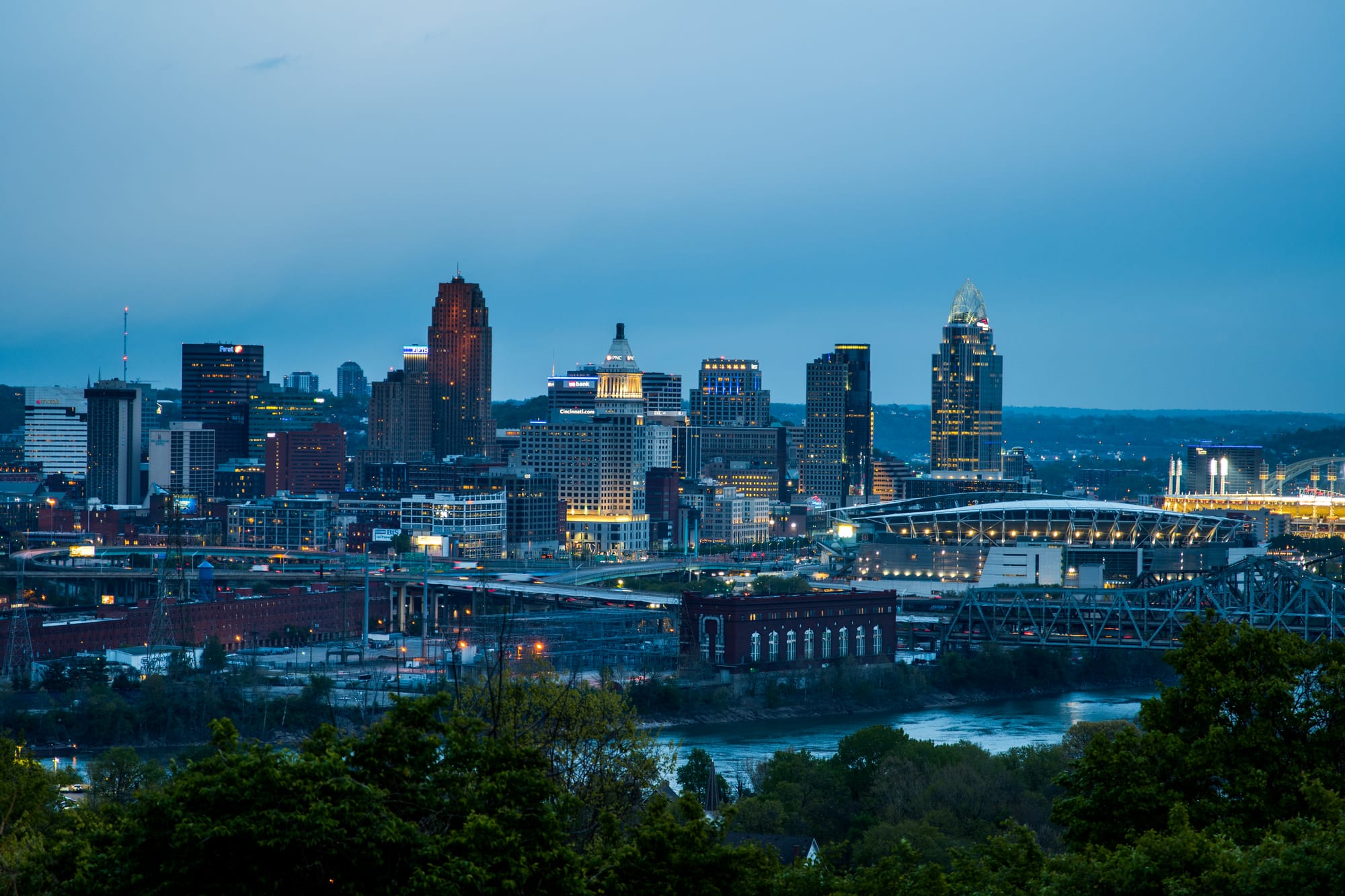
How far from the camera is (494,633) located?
49875 millimetres

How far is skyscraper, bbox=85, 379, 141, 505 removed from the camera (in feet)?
368

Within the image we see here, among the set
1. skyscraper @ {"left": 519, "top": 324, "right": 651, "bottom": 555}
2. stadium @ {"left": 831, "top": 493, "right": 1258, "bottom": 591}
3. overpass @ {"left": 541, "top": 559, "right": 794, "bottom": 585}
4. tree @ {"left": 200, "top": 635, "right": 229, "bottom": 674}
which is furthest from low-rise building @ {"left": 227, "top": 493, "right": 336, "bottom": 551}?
tree @ {"left": 200, "top": 635, "right": 229, "bottom": 674}

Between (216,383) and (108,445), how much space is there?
49.3 ft

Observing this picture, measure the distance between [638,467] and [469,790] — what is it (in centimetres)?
8505

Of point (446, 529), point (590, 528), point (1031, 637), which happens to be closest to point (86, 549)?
point (446, 529)

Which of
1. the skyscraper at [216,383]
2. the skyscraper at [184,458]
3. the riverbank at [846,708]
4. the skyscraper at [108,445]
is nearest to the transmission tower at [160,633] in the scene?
the riverbank at [846,708]

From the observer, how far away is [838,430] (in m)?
126

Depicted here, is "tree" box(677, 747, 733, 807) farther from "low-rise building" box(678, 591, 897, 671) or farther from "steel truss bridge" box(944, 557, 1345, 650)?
"steel truss bridge" box(944, 557, 1345, 650)

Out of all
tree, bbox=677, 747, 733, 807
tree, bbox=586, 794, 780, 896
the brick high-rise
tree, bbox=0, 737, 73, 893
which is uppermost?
the brick high-rise

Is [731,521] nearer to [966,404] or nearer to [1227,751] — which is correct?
[966,404]

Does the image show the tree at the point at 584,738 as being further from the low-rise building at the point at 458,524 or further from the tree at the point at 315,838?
the low-rise building at the point at 458,524

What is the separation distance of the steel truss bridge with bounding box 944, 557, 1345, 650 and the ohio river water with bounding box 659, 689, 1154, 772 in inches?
90.9

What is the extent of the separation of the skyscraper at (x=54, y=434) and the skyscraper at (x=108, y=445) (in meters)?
9.21

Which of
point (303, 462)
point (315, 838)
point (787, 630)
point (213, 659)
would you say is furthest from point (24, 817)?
point (303, 462)
